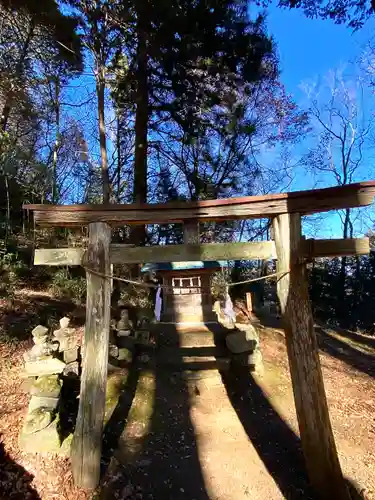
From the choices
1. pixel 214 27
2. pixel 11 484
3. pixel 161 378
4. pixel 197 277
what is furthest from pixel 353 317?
pixel 11 484

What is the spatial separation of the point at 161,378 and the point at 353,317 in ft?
Result: 39.0

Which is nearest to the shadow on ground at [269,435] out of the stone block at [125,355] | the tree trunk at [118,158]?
the stone block at [125,355]

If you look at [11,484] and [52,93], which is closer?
[11,484]

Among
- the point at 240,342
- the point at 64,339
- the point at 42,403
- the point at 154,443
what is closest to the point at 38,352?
the point at 42,403

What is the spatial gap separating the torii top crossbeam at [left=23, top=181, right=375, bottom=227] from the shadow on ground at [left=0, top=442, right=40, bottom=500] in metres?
2.65

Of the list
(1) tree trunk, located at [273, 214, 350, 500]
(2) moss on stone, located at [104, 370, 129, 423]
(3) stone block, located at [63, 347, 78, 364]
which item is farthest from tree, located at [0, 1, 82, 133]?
(1) tree trunk, located at [273, 214, 350, 500]

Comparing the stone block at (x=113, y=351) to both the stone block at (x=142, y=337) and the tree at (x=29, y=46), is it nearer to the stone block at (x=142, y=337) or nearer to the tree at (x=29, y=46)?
the stone block at (x=142, y=337)

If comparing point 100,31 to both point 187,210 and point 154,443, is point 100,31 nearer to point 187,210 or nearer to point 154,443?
point 187,210

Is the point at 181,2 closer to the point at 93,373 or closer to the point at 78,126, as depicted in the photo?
the point at 78,126

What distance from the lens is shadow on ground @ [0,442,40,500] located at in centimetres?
316

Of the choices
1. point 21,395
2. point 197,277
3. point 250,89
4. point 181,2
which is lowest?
point 21,395

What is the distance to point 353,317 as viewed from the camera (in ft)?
48.2

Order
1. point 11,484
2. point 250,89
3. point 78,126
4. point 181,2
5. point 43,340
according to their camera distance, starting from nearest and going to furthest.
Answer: point 11,484, point 43,340, point 181,2, point 250,89, point 78,126

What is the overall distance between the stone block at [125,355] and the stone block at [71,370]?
94 cm
